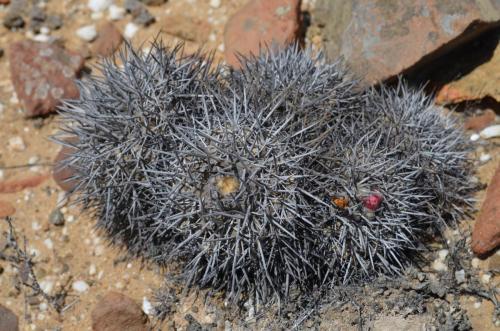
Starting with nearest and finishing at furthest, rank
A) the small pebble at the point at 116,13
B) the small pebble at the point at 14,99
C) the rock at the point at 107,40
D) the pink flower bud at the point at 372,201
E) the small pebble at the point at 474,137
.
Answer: the pink flower bud at the point at 372,201, the small pebble at the point at 474,137, the small pebble at the point at 14,99, the rock at the point at 107,40, the small pebble at the point at 116,13

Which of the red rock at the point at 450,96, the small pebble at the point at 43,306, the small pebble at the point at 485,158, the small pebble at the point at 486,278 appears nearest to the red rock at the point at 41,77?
the small pebble at the point at 43,306

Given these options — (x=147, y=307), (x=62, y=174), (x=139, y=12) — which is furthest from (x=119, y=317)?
(x=139, y=12)

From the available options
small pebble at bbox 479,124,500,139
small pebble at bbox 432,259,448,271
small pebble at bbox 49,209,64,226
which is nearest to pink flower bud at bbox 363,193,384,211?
small pebble at bbox 432,259,448,271

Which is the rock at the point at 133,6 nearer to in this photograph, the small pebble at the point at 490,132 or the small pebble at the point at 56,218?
the small pebble at the point at 56,218

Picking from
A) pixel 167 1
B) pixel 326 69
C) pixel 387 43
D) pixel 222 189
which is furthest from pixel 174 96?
pixel 167 1

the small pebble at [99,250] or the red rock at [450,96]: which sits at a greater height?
the red rock at [450,96]

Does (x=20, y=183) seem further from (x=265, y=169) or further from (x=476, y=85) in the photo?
(x=476, y=85)
